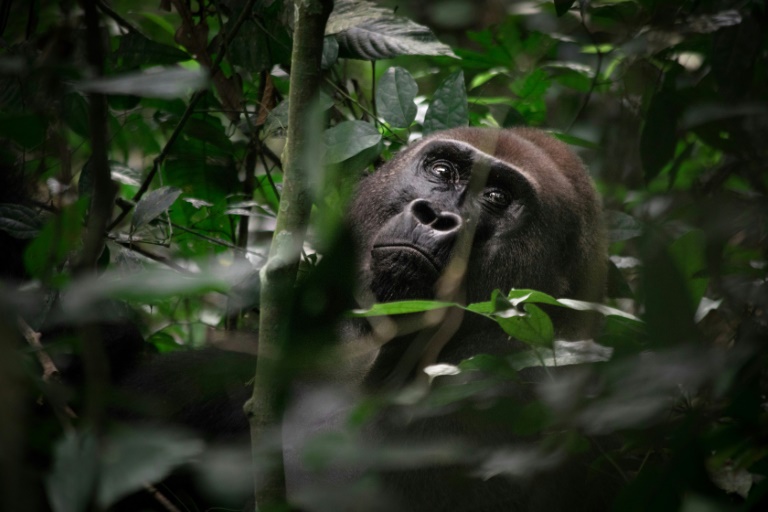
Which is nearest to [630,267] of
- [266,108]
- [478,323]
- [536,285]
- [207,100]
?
[536,285]

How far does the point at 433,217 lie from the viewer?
269cm

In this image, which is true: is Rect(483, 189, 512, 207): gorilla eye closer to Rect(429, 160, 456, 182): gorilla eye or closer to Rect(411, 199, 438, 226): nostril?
Rect(429, 160, 456, 182): gorilla eye

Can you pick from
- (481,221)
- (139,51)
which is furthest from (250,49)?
(481,221)

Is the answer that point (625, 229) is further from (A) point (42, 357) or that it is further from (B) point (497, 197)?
(A) point (42, 357)

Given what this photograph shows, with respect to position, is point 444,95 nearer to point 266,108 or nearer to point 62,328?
point 266,108

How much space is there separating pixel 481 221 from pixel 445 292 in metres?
0.39

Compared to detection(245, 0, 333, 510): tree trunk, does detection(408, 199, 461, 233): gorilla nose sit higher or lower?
lower

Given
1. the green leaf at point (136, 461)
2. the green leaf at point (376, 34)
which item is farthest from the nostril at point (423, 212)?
the green leaf at point (136, 461)

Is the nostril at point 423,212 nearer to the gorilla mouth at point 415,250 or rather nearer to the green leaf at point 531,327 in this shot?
the gorilla mouth at point 415,250

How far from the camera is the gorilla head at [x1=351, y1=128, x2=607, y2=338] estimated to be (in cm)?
261

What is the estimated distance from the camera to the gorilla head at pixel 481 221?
2.61 meters

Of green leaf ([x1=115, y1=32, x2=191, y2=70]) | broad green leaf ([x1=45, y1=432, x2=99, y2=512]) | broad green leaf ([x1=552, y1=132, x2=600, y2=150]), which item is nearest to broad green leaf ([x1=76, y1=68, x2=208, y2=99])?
broad green leaf ([x1=45, y1=432, x2=99, y2=512])

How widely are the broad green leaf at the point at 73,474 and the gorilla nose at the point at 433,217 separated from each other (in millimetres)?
1756

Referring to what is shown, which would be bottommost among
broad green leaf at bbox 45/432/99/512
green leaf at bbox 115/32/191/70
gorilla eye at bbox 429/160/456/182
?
gorilla eye at bbox 429/160/456/182
